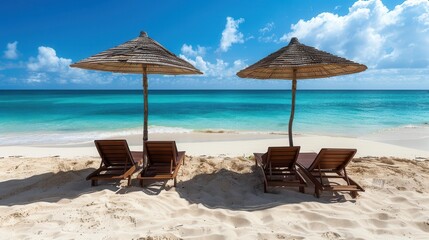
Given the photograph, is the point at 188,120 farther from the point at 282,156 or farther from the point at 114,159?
the point at 282,156

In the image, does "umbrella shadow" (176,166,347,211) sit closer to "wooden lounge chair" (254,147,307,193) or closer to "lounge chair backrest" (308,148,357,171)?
"wooden lounge chair" (254,147,307,193)

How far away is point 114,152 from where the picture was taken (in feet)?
14.7

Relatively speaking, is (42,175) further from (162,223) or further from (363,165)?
(363,165)

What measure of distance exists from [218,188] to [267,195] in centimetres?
82

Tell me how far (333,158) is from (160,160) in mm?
3064

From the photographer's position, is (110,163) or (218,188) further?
(110,163)

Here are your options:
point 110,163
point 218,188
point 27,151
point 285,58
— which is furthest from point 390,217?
point 27,151

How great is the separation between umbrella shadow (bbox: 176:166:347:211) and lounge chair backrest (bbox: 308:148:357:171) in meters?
0.48

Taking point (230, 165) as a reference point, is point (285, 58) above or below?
above

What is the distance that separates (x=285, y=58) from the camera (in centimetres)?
430

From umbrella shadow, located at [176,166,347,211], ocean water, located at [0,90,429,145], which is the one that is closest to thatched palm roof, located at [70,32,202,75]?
umbrella shadow, located at [176,166,347,211]


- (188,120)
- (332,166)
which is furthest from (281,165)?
(188,120)

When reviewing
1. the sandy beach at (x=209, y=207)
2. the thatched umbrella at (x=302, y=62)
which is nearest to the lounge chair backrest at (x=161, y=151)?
the sandy beach at (x=209, y=207)

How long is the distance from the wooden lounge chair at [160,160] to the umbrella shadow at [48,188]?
611 millimetres
